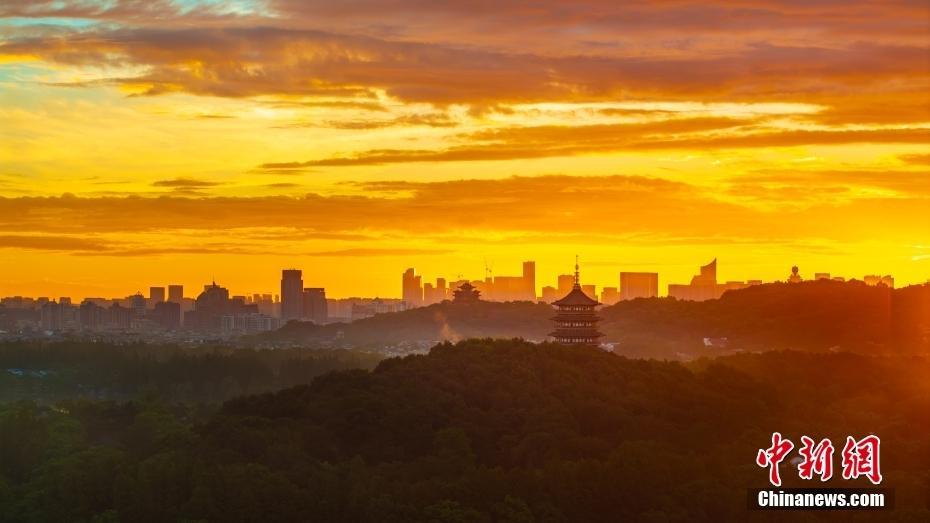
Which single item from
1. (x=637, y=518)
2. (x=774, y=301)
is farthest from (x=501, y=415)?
(x=774, y=301)

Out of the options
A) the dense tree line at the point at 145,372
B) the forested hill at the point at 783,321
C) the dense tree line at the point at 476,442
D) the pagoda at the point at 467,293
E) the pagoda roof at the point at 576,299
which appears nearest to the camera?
the dense tree line at the point at 476,442

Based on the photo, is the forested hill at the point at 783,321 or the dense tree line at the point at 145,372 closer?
the dense tree line at the point at 145,372

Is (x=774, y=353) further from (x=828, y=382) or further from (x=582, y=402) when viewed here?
(x=582, y=402)

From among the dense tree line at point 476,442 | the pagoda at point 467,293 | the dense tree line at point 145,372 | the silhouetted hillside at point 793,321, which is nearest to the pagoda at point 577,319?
the dense tree line at point 476,442

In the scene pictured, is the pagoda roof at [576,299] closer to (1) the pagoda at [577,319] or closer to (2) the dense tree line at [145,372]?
(1) the pagoda at [577,319]

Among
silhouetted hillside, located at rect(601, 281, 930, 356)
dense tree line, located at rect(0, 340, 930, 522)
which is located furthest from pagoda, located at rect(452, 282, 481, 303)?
dense tree line, located at rect(0, 340, 930, 522)

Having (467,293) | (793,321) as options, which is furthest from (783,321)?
(467,293)

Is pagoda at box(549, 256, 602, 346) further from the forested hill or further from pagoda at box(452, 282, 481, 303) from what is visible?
pagoda at box(452, 282, 481, 303)
